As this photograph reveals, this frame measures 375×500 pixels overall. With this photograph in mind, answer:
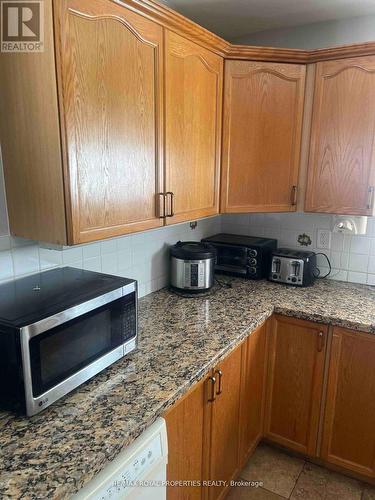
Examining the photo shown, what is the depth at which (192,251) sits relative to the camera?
205 centimetres

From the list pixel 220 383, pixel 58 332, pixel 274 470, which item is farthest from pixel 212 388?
pixel 274 470

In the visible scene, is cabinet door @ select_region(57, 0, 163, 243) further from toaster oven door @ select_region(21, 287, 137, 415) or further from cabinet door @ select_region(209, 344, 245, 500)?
cabinet door @ select_region(209, 344, 245, 500)

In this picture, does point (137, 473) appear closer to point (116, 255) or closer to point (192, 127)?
point (116, 255)

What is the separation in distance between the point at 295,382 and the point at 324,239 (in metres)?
0.89

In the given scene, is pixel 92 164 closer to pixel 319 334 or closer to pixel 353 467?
pixel 319 334

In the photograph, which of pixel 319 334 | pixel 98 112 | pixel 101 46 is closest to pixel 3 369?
pixel 98 112

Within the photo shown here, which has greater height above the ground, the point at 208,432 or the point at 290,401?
the point at 208,432

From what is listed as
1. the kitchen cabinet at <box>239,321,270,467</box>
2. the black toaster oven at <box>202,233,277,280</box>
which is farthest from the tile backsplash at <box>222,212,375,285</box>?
the kitchen cabinet at <box>239,321,270,467</box>

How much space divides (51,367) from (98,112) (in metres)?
0.81

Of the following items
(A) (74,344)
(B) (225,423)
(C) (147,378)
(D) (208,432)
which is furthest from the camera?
(B) (225,423)

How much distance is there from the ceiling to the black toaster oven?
127cm

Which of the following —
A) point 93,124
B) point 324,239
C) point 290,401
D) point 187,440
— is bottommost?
point 290,401

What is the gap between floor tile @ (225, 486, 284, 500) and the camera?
1.86 metres

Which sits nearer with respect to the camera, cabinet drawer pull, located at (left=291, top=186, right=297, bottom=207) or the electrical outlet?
cabinet drawer pull, located at (left=291, top=186, right=297, bottom=207)
